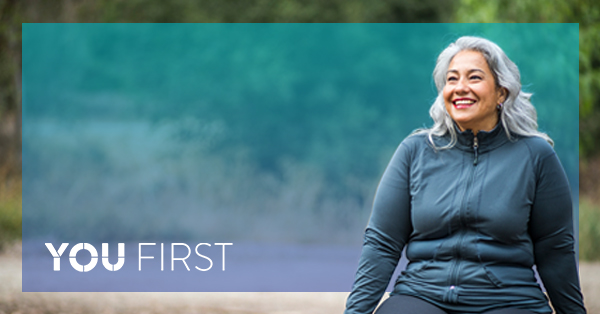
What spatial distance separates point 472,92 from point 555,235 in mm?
445

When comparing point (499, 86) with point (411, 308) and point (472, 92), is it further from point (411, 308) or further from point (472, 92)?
point (411, 308)

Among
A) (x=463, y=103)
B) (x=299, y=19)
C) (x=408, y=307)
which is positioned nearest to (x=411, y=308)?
(x=408, y=307)

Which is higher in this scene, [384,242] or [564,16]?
[564,16]

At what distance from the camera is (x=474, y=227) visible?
188 cm

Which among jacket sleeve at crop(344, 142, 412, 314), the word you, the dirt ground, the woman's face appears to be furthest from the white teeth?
the word you

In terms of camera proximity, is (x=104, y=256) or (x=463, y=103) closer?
(x=463, y=103)

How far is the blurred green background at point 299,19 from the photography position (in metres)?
6.35

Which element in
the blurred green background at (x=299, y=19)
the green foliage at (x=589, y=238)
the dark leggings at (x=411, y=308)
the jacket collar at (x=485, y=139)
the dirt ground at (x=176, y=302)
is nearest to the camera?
the dark leggings at (x=411, y=308)

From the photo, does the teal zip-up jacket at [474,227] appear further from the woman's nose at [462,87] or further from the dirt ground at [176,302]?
the dirt ground at [176,302]

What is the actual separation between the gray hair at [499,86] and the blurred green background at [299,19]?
4.17 metres

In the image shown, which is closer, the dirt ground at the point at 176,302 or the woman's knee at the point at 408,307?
the woman's knee at the point at 408,307

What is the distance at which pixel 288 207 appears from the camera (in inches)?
327

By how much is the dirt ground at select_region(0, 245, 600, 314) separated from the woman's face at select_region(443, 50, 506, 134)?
3.43 meters

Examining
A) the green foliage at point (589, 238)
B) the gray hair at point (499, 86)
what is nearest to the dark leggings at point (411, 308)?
the gray hair at point (499, 86)
